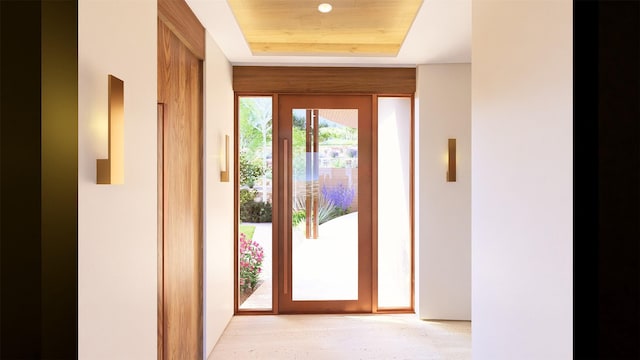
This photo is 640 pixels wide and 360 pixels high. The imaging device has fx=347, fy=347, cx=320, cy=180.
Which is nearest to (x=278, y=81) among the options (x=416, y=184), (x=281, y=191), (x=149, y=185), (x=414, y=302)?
(x=281, y=191)

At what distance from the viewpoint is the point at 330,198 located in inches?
133

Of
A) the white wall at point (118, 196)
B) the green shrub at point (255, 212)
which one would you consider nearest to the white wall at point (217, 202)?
the green shrub at point (255, 212)

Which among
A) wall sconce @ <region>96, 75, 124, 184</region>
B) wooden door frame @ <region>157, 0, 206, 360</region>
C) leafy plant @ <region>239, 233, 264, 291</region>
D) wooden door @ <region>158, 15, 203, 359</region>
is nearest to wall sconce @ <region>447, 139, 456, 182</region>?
leafy plant @ <region>239, 233, 264, 291</region>

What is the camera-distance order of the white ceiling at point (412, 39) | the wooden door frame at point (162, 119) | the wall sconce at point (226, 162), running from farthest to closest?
1. the wall sconce at point (226, 162)
2. the white ceiling at point (412, 39)
3. the wooden door frame at point (162, 119)

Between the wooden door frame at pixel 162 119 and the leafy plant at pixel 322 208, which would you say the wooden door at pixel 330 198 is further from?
the wooden door frame at pixel 162 119

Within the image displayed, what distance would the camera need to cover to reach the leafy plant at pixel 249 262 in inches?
132

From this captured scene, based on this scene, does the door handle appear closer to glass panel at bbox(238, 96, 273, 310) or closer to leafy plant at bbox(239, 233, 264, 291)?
glass panel at bbox(238, 96, 273, 310)

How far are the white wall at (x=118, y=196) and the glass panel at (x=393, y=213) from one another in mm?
2277

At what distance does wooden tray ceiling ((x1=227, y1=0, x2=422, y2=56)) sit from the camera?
8.18 feet

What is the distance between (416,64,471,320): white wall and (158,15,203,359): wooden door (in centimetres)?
193

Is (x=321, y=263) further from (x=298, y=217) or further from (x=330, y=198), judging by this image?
(x=330, y=198)

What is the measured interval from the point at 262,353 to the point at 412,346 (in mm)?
1159
